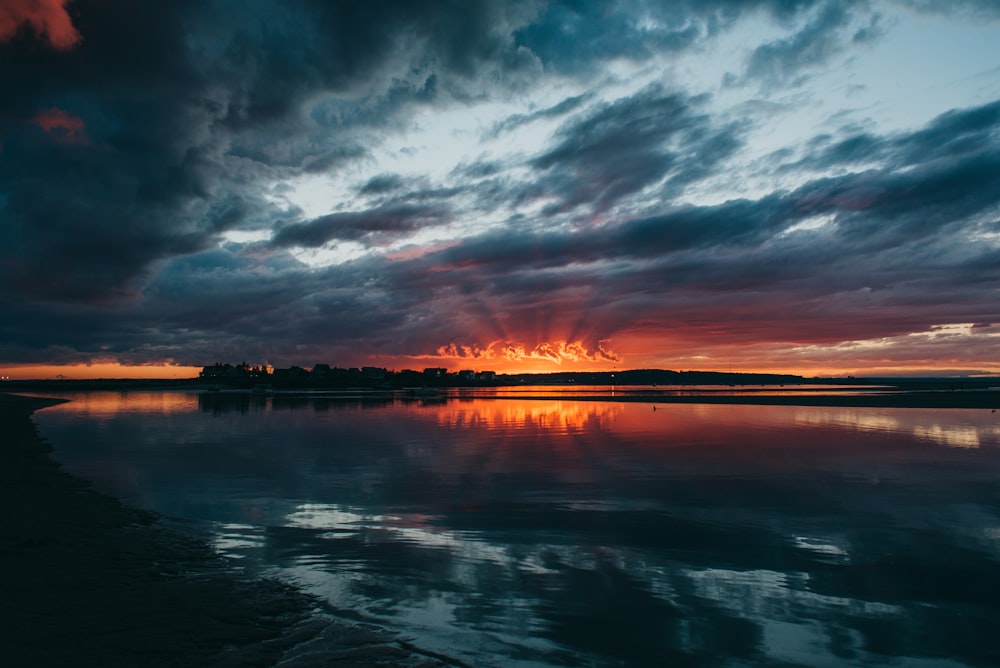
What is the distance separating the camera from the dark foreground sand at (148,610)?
8.21 meters

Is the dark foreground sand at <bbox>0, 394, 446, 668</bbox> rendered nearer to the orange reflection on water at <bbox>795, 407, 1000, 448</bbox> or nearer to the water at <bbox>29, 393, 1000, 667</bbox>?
the water at <bbox>29, 393, 1000, 667</bbox>

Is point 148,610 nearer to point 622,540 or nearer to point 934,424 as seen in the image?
point 622,540

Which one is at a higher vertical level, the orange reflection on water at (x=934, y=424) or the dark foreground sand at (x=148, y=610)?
the dark foreground sand at (x=148, y=610)

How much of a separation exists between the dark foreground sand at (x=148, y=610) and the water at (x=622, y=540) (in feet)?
2.67

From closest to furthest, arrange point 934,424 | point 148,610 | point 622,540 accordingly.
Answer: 1. point 148,610
2. point 622,540
3. point 934,424

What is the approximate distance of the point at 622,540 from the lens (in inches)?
588

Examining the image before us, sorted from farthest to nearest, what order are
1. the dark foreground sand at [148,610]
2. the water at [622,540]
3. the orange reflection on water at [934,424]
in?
the orange reflection on water at [934,424]
the water at [622,540]
the dark foreground sand at [148,610]

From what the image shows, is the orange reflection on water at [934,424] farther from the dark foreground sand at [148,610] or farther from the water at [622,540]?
the dark foreground sand at [148,610]

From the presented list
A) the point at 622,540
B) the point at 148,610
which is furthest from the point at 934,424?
the point at 148,610

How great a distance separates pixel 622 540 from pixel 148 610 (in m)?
10.1

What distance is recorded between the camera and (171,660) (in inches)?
316

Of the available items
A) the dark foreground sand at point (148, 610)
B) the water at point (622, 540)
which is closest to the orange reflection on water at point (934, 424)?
the water at point (622, 540)

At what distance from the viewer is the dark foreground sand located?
821 centimetres

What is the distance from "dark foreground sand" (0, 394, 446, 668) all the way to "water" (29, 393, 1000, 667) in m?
0.81
